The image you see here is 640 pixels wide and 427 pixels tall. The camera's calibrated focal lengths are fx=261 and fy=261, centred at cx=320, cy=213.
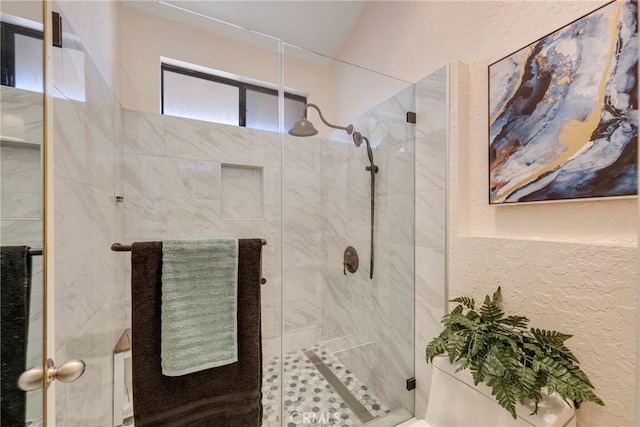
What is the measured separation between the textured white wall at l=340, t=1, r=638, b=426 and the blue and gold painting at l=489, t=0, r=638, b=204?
6 centimetres

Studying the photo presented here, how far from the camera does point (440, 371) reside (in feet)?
3.32

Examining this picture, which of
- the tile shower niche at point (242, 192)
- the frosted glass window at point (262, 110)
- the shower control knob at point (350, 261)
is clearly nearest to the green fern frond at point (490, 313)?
the shower control knob at point (350, 261)

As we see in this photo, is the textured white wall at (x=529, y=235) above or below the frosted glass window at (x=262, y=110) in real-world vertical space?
below

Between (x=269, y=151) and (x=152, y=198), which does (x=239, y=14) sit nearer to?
(x=269, y=151)

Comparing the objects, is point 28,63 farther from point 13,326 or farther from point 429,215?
point 429,215

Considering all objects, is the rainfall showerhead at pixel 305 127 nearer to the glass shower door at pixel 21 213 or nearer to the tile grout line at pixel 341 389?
the glass shower door at pixel 21 213

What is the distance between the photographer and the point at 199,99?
1.87m

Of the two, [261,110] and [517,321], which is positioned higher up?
[261,110]

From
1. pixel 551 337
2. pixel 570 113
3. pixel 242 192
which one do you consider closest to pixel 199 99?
pixel 242 192

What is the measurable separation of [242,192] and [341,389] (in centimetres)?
152

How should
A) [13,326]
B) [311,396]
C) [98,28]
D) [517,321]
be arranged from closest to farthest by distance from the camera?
[13,326], [517,321], [98,28], [311,396]

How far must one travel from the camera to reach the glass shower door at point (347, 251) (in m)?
1.55

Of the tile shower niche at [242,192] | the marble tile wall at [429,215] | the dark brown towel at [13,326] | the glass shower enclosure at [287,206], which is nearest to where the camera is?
the dark brown towel at [13,326]

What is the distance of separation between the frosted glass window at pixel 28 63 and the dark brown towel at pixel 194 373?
53 centimetres
